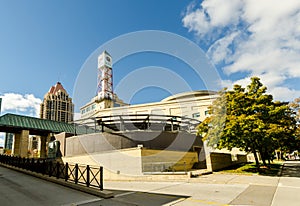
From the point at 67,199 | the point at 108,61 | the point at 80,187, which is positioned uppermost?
the point at 108,61

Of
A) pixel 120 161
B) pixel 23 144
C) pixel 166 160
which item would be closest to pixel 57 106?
pixel 23 144

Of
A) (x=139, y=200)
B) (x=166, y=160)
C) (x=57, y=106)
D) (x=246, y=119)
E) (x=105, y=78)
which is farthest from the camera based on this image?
(x=57, y=106)

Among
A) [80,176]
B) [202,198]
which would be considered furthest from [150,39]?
[202,198]

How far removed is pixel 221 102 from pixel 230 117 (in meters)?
2.06

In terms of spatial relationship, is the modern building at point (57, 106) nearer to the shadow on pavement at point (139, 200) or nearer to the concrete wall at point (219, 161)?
the concrete wall at point (219, 161)

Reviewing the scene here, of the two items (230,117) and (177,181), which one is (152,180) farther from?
(230,117)

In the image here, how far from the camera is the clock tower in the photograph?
250 feet

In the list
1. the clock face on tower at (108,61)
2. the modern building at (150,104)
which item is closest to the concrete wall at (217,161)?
the modern building at (150,104)

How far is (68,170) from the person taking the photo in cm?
1182

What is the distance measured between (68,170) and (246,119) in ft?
40.0

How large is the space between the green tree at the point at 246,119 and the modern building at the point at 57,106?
100 meters

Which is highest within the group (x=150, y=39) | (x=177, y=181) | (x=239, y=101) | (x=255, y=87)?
(x=150, y=39)

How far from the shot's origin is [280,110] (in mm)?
15312

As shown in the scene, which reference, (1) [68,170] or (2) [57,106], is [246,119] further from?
(2) [57,106]
